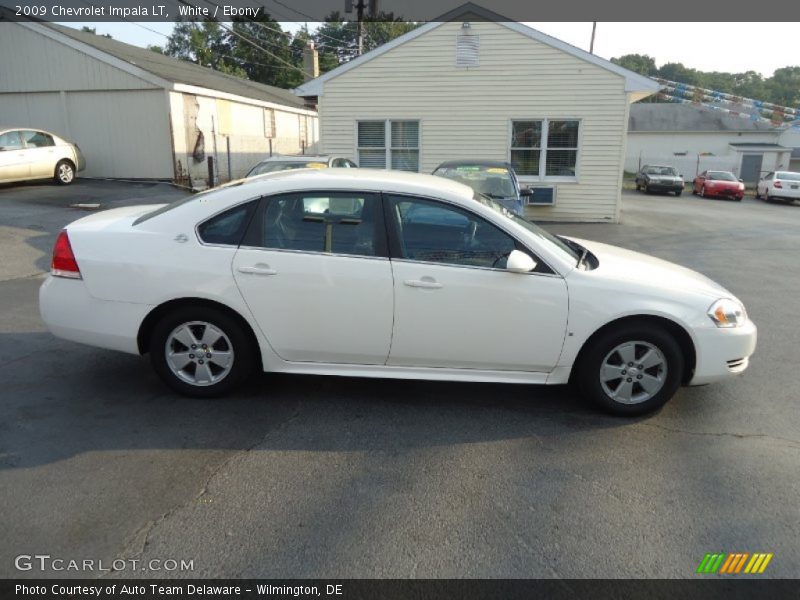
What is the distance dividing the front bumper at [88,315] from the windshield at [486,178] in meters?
6.02

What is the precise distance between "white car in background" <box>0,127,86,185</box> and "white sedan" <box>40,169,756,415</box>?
1229 centimetres

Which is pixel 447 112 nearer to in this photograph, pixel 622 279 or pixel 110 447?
pixel 622 279

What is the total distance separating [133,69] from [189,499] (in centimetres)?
1719

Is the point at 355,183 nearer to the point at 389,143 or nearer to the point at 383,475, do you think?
the point at 383,475

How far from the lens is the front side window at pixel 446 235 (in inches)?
148

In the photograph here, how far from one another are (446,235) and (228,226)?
1.48 meters

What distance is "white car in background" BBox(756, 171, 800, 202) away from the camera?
24828mm

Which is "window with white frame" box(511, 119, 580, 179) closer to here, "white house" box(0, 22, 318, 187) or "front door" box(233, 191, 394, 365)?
"white house" box(0, 22, 318, 187)

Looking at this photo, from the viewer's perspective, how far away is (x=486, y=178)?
31.1 feet

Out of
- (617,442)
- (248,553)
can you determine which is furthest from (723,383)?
(248,553)

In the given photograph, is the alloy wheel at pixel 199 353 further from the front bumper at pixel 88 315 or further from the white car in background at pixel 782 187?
the white car in background at pixel 782 187

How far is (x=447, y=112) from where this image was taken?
14492mm

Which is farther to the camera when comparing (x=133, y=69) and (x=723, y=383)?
(x=133, y=69)

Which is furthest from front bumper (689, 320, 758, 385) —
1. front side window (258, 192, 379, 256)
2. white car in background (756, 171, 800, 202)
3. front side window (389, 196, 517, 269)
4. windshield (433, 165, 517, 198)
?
white car in background (756, 171, 800, 202)
